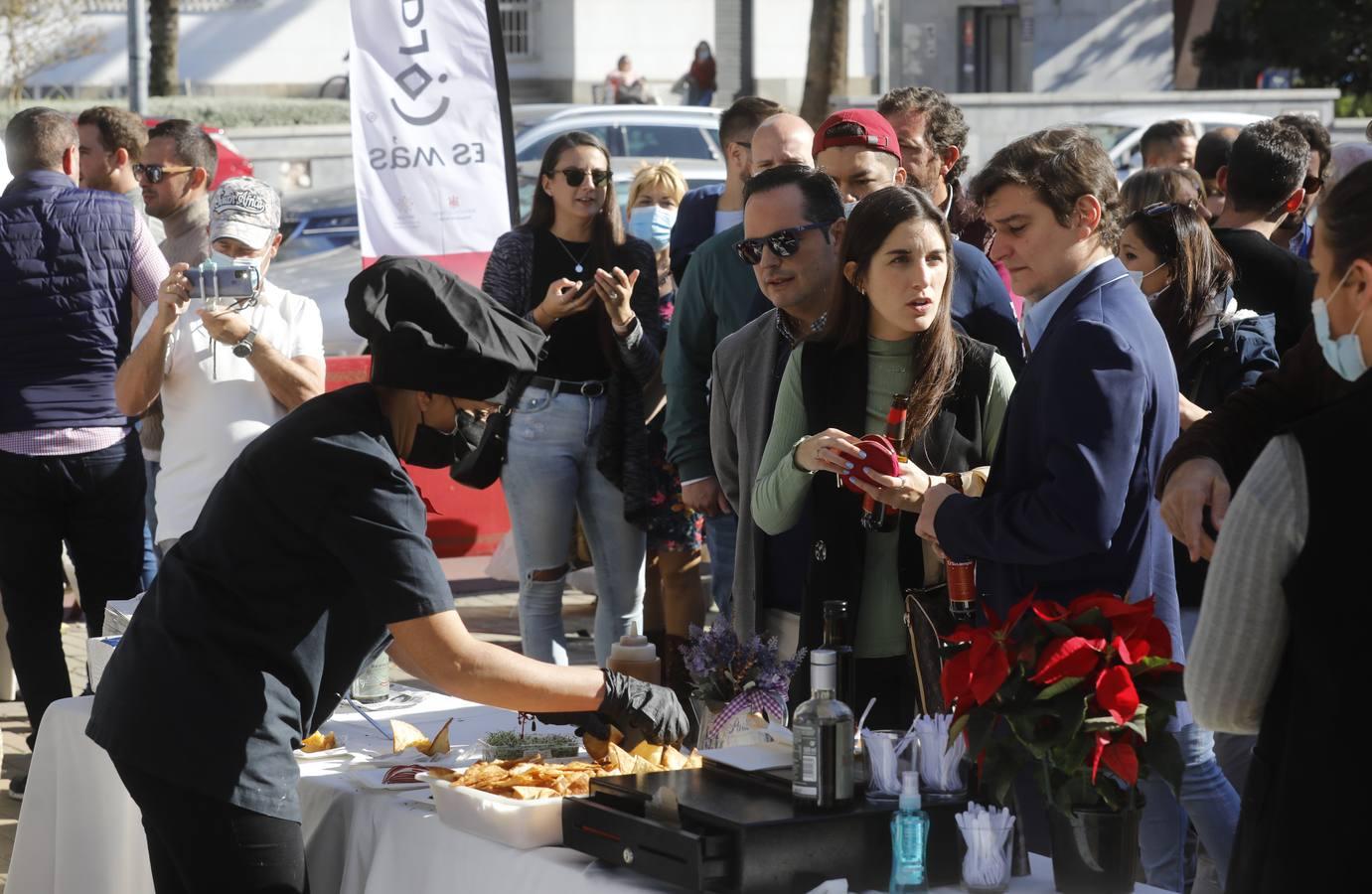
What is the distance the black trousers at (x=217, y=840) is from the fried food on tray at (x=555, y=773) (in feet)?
1.12

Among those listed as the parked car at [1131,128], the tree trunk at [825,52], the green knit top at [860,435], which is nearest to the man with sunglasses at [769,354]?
the green knit top at [860,435]

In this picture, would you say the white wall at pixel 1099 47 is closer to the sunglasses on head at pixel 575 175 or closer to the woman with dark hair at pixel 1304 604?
the sunglasses on head at pixel 575 175

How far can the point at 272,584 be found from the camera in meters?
2.79

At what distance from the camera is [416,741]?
11.4ft

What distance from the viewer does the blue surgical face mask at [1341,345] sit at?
2.03 m

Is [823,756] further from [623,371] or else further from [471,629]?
[471,629]

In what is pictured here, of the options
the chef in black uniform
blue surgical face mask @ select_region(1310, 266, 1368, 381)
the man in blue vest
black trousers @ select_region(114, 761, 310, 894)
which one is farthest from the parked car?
blue surgical face mask @ select_region(1310, 266, 1368, 381)

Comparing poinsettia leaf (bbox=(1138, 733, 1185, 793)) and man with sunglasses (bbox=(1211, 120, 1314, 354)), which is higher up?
man with sunglasses (bbox=(1211, 120, 1314, 354))

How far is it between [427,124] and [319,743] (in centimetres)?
330

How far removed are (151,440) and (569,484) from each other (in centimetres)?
169

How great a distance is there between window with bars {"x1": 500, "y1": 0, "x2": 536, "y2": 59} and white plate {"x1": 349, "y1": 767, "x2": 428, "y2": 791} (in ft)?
93.0

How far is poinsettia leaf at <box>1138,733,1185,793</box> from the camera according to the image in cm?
250

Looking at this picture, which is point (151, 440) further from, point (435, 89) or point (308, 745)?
point (308, 745)

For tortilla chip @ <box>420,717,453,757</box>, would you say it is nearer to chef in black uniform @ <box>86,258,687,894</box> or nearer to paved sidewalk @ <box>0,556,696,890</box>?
chef in black uniform @ <box>86,258,687,894</box>
